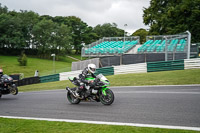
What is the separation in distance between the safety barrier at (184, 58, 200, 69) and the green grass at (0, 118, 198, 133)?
1441cm

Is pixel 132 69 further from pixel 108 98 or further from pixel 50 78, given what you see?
pixel 108 98

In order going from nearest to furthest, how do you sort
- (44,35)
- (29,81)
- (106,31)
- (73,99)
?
(73,99), (29,81), (44,35), (106,31)

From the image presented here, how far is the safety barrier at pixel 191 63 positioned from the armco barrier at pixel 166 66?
33 centimetres

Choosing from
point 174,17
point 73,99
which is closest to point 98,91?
point 73,99

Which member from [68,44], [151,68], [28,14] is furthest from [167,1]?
[28,14]

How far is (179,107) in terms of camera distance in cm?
650

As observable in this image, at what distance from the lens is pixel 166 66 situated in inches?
721

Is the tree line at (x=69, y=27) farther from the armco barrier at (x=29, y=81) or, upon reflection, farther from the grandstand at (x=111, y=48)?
the armco barrier at (x=29, y=81)

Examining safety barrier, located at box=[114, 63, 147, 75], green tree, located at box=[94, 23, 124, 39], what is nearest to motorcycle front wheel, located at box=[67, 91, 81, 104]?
safety barrier, located at box=[114, 63, 147, 75]

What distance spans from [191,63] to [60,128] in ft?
50.4

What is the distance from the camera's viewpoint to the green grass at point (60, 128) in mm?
4614

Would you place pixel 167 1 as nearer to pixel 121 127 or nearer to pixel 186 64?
pixel 186 64

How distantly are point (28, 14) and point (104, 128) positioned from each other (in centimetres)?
7280

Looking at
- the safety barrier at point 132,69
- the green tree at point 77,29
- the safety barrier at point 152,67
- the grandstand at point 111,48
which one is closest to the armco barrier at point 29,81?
the safety barrier at point 152,67
